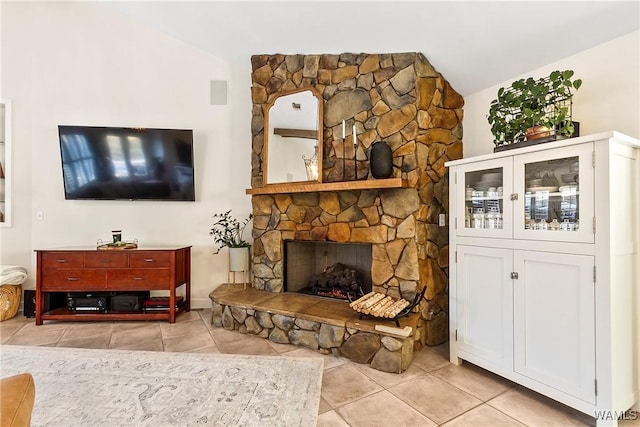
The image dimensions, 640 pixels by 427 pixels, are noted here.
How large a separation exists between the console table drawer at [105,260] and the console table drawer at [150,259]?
0.07m

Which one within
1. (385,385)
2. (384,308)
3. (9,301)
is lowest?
(385,385)

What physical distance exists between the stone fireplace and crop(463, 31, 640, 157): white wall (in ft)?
2.89

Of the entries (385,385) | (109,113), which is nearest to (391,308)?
(385,385)

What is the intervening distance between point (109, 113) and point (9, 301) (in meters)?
2.28

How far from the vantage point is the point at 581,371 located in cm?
171

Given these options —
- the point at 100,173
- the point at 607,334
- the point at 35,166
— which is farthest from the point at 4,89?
the point at 607,334

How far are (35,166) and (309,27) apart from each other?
11.4 feet

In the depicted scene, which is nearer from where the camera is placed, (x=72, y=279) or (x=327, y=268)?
(x=72, y=279)

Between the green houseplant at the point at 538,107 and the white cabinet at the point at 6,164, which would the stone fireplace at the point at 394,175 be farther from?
the white cabinet at the point at 6,164

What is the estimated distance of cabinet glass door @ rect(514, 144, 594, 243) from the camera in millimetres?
1705

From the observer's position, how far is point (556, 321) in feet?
5.97

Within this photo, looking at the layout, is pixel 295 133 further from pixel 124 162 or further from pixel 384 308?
pixel 124 162

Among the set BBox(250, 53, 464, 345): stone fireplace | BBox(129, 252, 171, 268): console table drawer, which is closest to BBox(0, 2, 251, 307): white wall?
BBox(129, 252, 171, 268): console table drawer

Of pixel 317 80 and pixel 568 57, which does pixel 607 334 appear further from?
pixel 317 80
